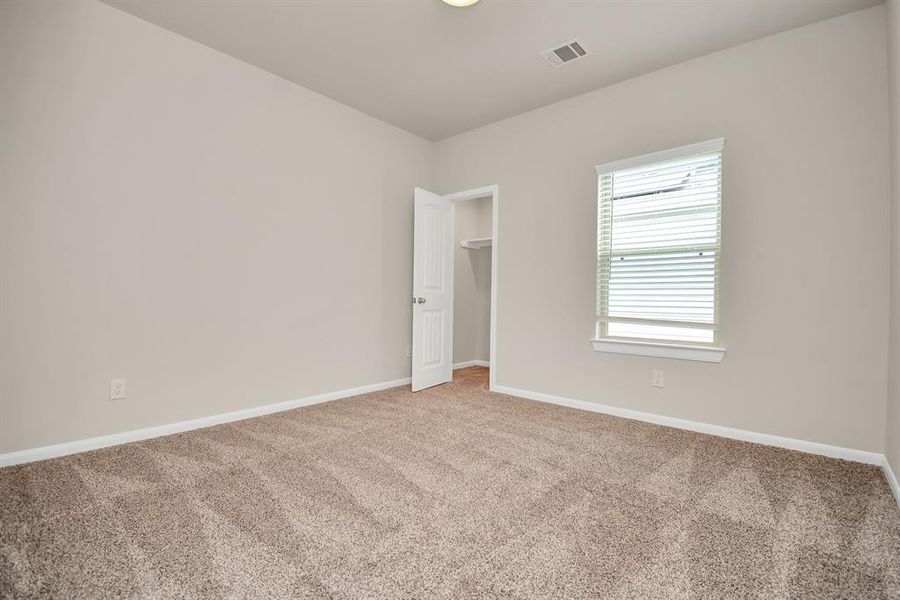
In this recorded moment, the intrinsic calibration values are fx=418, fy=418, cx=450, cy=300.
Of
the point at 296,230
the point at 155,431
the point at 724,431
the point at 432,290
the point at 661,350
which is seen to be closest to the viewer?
the point at 155,431

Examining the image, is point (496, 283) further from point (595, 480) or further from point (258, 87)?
point (258, 87)

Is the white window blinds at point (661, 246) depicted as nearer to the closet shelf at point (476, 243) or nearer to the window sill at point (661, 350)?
the window sill at point (661, 350)

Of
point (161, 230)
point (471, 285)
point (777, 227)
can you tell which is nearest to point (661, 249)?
point (777, 227)

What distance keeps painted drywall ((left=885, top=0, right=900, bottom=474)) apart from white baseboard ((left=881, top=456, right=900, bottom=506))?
36mm

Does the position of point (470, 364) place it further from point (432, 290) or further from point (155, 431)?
point (155, 431)

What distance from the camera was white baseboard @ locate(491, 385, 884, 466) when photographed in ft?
7.96

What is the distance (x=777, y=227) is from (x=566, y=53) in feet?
5.94

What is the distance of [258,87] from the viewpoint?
3.22 meters

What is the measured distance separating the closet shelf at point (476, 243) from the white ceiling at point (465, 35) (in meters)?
2.15

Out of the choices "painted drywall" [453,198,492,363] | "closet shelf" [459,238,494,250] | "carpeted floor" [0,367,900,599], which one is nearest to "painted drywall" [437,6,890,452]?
"carpeted floor" [0,367,900,599]

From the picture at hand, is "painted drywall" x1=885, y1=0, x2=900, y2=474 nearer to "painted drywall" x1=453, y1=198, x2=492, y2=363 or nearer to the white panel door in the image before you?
the white panel door

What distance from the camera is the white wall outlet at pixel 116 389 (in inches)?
101

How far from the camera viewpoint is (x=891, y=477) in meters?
2.09

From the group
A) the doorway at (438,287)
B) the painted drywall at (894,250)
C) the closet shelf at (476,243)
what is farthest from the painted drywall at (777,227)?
the closet shelf at (476,243)
